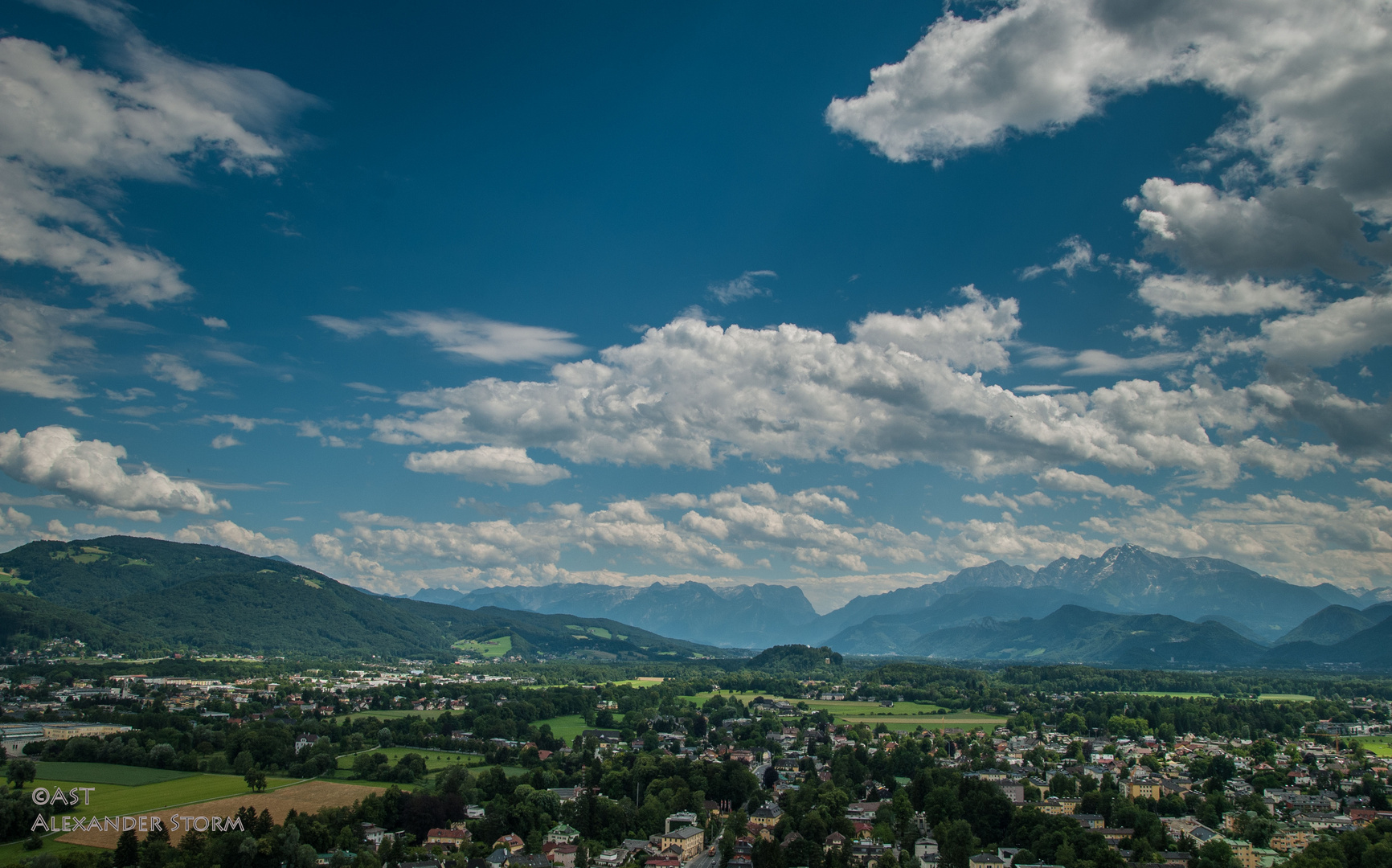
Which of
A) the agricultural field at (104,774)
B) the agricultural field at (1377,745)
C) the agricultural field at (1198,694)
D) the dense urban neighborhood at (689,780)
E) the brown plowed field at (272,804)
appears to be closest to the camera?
the brown plowed field at (272,804)

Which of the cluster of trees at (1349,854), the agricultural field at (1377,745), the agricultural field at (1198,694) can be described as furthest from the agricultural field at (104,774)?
the agricultural field at (1198,694)

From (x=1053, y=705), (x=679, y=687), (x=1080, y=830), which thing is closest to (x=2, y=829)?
(x=1080, y=830)

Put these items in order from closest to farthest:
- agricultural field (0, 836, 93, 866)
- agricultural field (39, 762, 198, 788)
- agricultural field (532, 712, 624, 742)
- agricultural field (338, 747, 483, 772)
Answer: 1. agricultural field (0, 836, 93, 866)
2. agricultural field (39, 762, 198, 788)
3. agricultural field (338, 747, 483, 772)
4. agricultural field (532, 712, 624, 742)

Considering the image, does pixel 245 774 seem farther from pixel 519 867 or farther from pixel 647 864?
pixel 647 864

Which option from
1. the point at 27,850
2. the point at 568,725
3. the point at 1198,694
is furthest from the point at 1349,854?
the point at 1198,694

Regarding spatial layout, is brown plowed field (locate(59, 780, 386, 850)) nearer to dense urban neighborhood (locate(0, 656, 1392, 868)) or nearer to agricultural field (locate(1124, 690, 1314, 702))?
dense urban neighborhood (locate(0, 656, 1392, 868))

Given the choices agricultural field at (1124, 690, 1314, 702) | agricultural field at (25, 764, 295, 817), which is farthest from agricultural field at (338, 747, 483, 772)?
agricultural field at (1124, 690, 1314, 702)

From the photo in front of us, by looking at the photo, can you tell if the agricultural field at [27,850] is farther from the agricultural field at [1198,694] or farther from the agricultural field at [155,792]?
the agricultural field at [1198,694]
